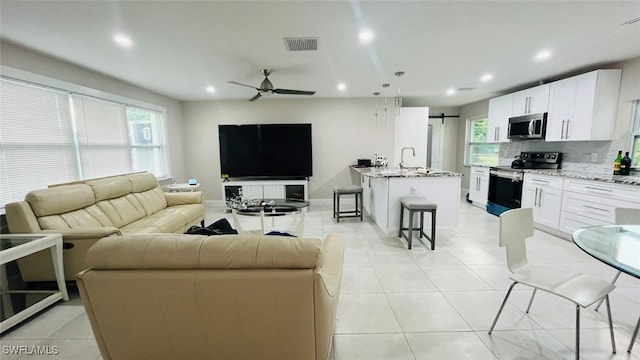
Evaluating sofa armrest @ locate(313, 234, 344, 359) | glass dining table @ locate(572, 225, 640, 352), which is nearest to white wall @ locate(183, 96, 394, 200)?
glass dining table @ locate(572, 225, 640, 352)

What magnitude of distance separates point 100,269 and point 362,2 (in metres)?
2.40

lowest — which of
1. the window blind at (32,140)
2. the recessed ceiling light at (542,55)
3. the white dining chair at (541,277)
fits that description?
the white dining chair at (541,277)

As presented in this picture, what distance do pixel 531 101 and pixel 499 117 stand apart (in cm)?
78

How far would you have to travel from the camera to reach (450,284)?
2.52 meters

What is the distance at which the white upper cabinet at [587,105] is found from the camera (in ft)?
11.4

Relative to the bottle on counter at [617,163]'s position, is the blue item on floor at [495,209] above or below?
below

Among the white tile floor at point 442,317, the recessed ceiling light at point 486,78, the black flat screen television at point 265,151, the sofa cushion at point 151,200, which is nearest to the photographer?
the white tile floor at point 442,317

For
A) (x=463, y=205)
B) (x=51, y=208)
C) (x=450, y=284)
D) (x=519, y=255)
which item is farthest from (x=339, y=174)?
(x=51, y=208)

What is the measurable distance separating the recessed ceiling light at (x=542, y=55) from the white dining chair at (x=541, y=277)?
2.25m

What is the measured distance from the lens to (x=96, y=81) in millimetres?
3596

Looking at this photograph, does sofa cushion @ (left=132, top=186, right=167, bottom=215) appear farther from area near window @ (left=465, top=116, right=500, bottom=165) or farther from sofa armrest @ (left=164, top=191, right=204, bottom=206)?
area near window @ (left=465, top=116, right=500, bottom=165)

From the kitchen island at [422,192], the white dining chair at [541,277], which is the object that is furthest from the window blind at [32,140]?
the white dining chair at [541,277]

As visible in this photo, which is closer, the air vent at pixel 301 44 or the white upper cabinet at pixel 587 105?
the air vent at pixel 301 44

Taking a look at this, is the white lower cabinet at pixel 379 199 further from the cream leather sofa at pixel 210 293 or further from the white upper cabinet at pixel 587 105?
the white upper cabinet at pixel 587 105
